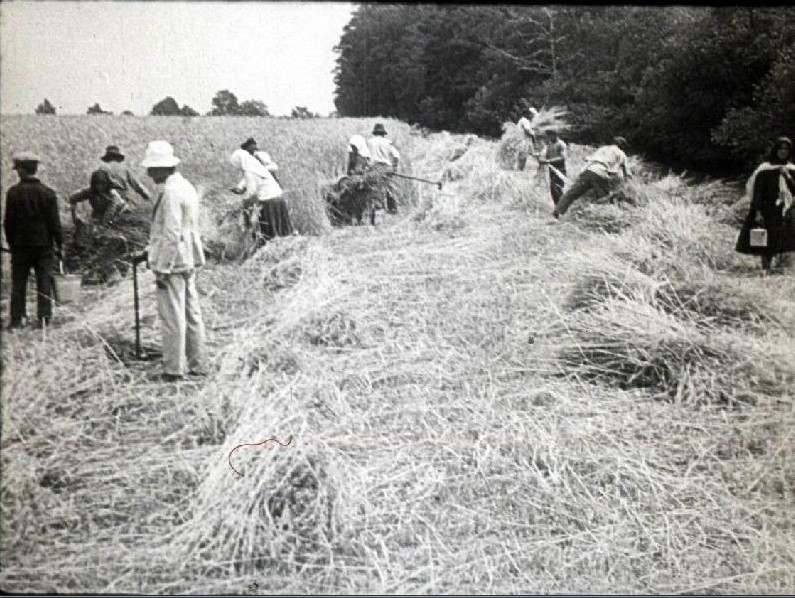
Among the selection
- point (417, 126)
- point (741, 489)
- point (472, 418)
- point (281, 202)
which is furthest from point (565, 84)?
point (741, 489)

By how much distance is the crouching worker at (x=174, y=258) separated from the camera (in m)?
3.64

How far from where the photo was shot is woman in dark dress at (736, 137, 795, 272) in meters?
4.04

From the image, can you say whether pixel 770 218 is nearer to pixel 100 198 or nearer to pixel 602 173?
pixel 602 173

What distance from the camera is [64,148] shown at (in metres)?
3.65

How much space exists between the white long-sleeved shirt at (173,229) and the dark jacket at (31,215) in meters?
0.53

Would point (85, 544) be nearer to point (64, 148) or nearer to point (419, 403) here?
point (419, 403)

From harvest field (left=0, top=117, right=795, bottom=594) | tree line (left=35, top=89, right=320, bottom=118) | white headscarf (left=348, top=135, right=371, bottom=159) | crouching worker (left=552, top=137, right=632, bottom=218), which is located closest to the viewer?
harvest field (left=0, top=117, right=795, bottom=594)

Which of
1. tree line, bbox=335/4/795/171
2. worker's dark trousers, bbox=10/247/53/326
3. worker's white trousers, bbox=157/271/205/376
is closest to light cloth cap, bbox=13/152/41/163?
worker's dark trousers, bbox=10/247/53/326

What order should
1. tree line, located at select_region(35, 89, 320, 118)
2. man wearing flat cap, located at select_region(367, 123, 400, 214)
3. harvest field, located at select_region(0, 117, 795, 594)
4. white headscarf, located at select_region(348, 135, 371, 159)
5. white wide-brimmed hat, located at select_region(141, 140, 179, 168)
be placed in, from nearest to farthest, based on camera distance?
harvest field, located at select_region(0, 117, 795, 594)
white wide-brimmed hat, located at select_region(141, 140, 179, 168)
tree line, located at select_region(35, 89, 320, 118)
white headscarf, located at select_region(348, 135, 371, 159)
man wearing flat cap, located at select_region(367, 123, 400, 214)

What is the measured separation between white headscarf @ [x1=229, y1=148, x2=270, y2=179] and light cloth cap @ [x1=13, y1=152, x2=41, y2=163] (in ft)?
3.41

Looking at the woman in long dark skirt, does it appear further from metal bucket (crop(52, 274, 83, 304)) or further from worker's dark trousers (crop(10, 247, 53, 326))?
worker's dark trousers (crop(10, 247, 53, 326))

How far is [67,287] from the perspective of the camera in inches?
142

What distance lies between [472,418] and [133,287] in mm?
2085

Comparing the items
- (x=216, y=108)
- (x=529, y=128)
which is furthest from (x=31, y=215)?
(x=529, y=128)
